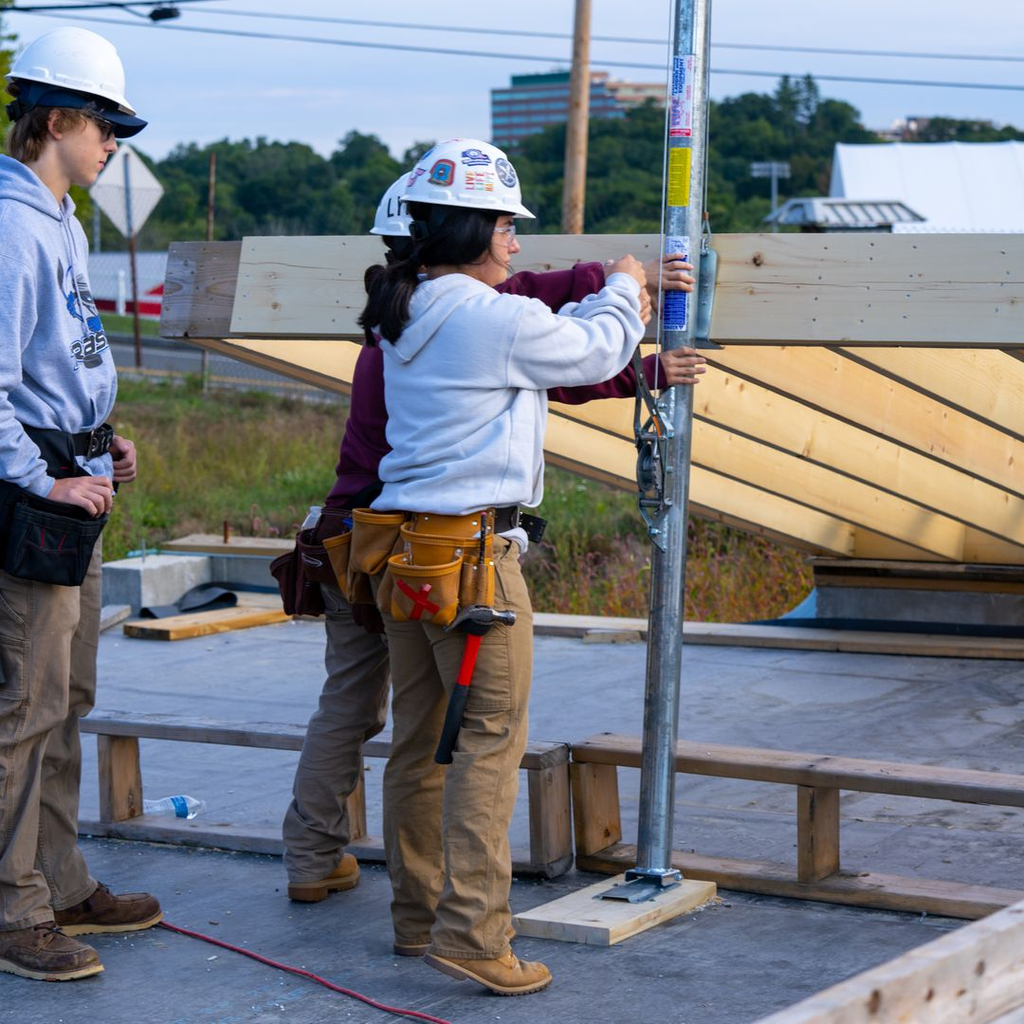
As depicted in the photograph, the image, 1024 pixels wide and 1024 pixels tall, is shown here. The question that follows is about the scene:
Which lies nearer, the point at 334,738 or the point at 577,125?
the point at 334,738

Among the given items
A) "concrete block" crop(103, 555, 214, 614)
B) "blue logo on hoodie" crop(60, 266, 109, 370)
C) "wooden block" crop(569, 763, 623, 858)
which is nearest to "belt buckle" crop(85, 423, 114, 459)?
"blue logo on hoodie" crop(60, 266, 109, 370)

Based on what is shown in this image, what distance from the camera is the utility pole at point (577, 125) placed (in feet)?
53.0

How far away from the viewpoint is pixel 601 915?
3830mm

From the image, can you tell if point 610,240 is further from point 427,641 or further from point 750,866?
point 750,866

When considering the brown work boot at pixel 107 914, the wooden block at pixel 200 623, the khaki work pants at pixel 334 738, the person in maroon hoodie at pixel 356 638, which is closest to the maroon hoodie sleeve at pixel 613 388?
the person in maroon hoodie at pixel 356 638

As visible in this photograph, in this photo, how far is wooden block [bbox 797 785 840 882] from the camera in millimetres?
4047

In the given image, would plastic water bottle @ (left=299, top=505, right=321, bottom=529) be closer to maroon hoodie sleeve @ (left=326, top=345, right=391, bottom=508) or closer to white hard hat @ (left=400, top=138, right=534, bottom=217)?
maroon hoodie sleeve @ (left=326, top=345, right=391, bottom=508)

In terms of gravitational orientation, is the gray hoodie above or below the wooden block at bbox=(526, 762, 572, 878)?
above

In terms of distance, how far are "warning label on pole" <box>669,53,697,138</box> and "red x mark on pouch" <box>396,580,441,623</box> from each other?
1.35 meters

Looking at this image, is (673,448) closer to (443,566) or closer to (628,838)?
(443,566)

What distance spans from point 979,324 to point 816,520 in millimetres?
3783

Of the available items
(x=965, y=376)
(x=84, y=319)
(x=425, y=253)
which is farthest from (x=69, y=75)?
(x=965, y=376)

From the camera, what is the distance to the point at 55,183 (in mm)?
3512

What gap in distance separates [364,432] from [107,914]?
1.39 m
